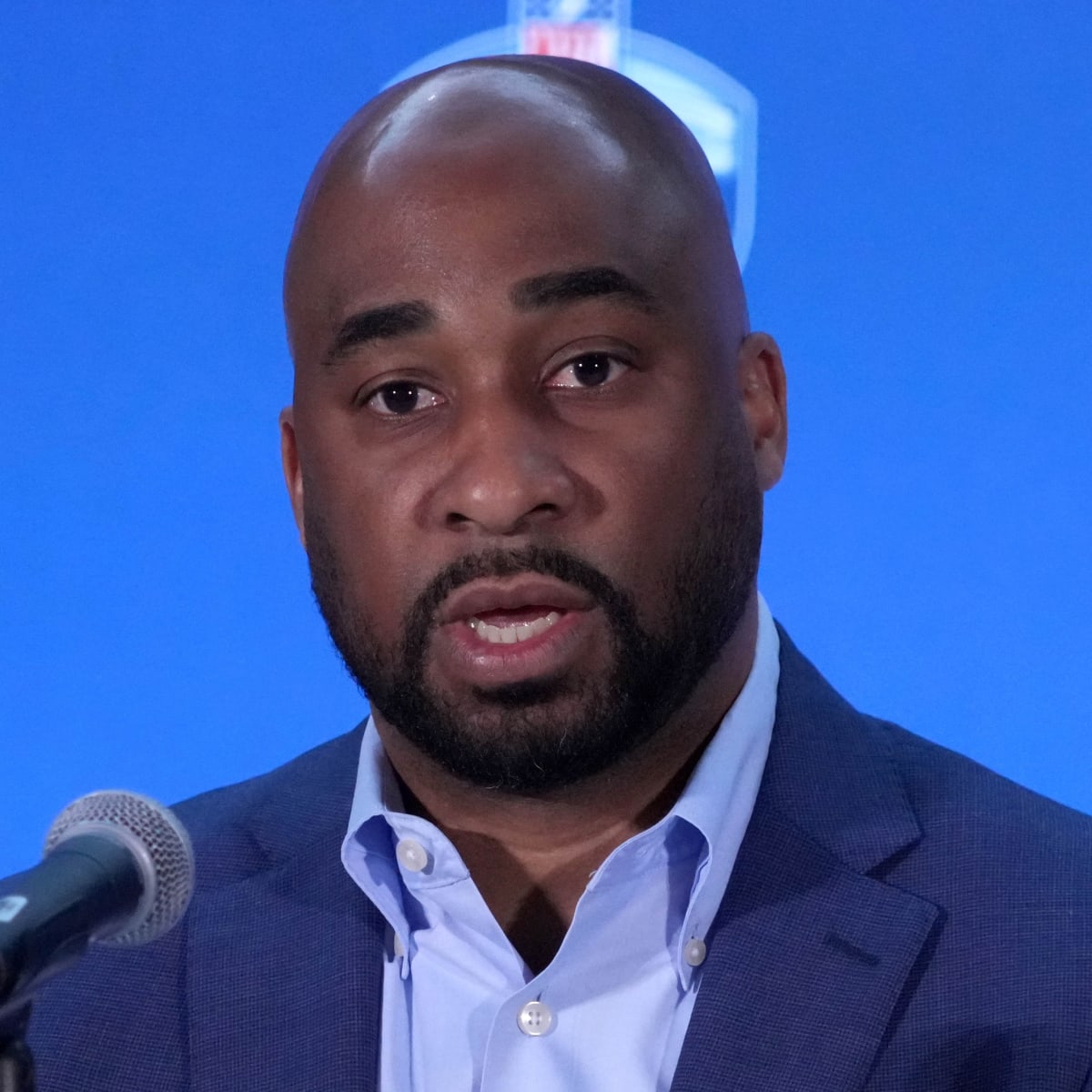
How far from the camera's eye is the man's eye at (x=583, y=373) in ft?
6.23

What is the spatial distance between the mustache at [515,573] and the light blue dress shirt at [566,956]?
253 millimetres

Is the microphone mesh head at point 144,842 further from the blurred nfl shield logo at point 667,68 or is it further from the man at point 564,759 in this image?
the blurred nfl shield logo at point 667,68

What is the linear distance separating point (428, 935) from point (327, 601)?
1.34ft

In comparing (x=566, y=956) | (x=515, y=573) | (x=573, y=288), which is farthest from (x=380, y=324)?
(x=566, y=956)

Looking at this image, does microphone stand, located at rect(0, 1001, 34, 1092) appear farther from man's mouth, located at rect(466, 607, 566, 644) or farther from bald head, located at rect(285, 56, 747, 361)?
bald head, located at rect(285, 56, 747, 361)

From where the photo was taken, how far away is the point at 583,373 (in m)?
1.90

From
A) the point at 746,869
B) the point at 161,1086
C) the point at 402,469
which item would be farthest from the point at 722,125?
the point at 161,1086

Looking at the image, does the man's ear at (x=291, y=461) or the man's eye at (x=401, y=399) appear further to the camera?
the man's ear at (x=291, y=461)

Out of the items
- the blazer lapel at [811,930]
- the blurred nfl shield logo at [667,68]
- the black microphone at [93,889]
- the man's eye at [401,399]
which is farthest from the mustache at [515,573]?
the blurred nfl shield logo at [667,68]

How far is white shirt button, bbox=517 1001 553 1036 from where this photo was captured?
1837 millimetres

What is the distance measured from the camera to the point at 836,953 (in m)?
1.82

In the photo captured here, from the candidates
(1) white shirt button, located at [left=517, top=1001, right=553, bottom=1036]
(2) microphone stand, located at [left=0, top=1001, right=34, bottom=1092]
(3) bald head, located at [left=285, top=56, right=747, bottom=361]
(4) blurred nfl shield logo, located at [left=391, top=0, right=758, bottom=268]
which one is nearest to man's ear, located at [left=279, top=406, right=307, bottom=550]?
(3) bald head, located at [left=285, top=56, right=747, bottom=361]

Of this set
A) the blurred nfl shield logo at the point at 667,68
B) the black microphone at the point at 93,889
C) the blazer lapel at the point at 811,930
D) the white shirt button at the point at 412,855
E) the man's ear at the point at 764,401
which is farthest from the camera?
the blurred nfl shield logo at the point at 667,68

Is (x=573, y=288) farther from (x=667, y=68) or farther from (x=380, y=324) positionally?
(x=667, y=68)
